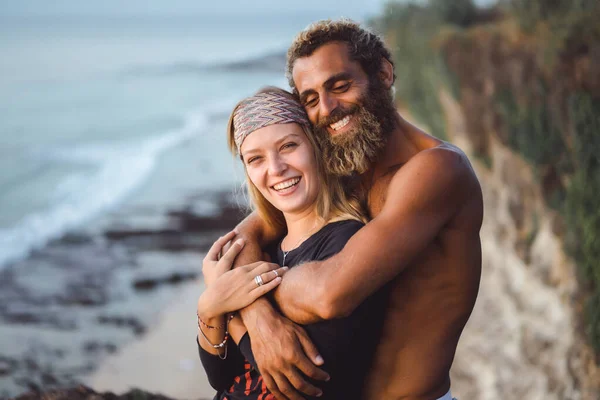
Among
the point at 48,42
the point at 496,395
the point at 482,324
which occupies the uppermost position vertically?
the point at 48,42

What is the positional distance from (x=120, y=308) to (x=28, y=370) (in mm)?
1799

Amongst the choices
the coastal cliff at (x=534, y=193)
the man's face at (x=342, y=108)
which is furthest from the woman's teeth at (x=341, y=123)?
the coastal cliff at (x=534, y=193)

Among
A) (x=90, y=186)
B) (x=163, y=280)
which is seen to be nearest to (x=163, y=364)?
(x=163, y=280)

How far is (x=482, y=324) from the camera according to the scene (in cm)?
765

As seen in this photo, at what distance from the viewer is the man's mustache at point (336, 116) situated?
2.87m

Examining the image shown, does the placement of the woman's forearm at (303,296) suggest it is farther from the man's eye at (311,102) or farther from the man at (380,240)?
the man's eye at (311,102)

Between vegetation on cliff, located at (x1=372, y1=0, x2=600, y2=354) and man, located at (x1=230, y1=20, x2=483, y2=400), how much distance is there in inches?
131

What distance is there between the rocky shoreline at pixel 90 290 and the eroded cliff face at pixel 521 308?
514 centimetres

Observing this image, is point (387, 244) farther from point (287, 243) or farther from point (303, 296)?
point (287, 243)

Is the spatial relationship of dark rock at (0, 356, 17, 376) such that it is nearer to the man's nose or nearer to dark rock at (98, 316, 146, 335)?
dark rock at (98, 316, 146, 335)

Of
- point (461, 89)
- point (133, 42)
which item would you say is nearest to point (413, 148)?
point (461, 89)

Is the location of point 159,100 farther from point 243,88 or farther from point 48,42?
point 48,42

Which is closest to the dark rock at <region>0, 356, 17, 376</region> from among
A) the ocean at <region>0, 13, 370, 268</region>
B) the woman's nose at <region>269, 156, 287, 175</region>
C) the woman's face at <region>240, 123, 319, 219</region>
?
the ocean at <region>0, 13, 370, 268</region>

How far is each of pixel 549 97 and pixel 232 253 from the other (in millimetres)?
4523
